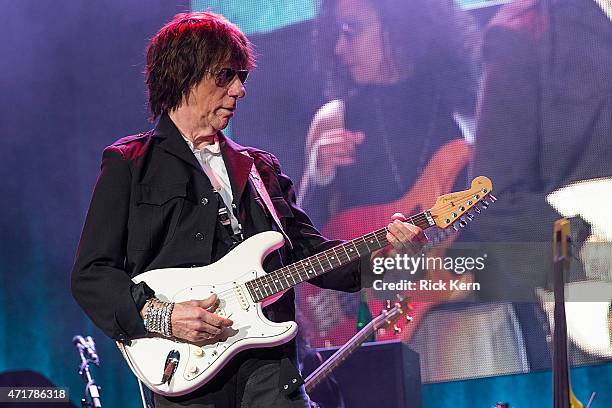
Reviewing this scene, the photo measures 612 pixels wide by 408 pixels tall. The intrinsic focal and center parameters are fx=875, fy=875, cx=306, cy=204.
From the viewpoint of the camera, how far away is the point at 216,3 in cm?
440

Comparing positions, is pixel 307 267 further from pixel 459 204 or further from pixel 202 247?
pixel 459 204

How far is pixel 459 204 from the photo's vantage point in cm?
279

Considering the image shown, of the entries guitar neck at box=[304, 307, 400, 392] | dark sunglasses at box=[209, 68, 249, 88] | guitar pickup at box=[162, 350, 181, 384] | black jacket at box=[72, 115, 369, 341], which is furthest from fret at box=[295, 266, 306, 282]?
guitar neck at box=[304, 307, 400, 392]

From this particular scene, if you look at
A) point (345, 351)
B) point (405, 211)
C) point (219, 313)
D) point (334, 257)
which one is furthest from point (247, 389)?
point (405, 211)

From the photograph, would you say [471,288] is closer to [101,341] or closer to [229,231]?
[229,231]

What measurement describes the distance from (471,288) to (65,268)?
A: 87.4 inches

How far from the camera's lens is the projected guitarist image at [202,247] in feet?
8.25

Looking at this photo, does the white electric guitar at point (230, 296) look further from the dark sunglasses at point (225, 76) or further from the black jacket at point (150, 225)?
the dark sunglasses at point (225, 76)

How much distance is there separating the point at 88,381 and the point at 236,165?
209cm

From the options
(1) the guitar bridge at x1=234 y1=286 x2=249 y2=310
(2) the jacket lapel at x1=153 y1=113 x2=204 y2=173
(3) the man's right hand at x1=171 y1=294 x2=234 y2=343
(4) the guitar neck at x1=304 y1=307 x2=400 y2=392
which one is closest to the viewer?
(3) the man's right hand at x1=171 y1=294 x2=234 y2=343

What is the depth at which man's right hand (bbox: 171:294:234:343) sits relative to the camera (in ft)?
8.09

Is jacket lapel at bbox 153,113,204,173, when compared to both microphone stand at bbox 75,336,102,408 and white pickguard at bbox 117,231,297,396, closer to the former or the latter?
white pickguard at bbox 117,231,297,396

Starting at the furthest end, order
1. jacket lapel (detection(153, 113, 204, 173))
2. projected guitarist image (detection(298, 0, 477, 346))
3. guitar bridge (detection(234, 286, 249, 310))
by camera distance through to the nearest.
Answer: projected guitarist image (detection(298, 0, 477, 346)), jacket lapel (detection(153, 113, 204, 173)), guitar bridge (detection(234, 286, 249, 310))

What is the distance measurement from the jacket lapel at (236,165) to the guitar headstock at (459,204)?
1.97 feet
